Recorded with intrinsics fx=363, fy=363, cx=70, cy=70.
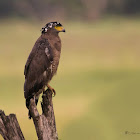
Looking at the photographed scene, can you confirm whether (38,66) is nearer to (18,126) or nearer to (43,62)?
(43,62)

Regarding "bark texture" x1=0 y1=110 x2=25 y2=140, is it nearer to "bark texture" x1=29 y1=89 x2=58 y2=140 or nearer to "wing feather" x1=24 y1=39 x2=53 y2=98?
"bark texture" x1=29 y1=89 x2=58 y2=140

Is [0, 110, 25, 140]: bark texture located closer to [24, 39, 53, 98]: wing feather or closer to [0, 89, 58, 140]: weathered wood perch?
[0, 89, 58, 140]: weathered wood perch

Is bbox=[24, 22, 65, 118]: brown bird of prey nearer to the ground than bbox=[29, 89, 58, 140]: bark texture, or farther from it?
farther from it

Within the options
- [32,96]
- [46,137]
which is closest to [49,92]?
[32,96]

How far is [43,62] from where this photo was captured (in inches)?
191

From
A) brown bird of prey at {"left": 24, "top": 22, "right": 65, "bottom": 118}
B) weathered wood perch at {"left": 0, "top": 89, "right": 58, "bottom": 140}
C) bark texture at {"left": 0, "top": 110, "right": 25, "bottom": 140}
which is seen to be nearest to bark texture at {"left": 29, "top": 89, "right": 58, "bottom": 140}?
weathered wood perch at {"left": 0, "top": 89, "right": 58, "bottom": 140}

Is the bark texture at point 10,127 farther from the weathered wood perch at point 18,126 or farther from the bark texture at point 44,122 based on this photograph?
the bark texture at point 44,122

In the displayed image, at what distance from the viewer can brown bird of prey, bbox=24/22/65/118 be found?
475 cm

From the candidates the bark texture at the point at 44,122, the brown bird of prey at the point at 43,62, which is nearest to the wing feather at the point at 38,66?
the brown bird of prey at the point at 43,62

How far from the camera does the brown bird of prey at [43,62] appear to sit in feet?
15.6

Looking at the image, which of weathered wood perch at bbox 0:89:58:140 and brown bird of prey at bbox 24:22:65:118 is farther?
brown bird of prey at bbox 24:22:65:118

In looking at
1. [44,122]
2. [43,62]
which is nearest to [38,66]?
[43,62]

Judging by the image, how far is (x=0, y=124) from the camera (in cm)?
409

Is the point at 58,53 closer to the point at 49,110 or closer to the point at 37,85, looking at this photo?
the point at 37,85
